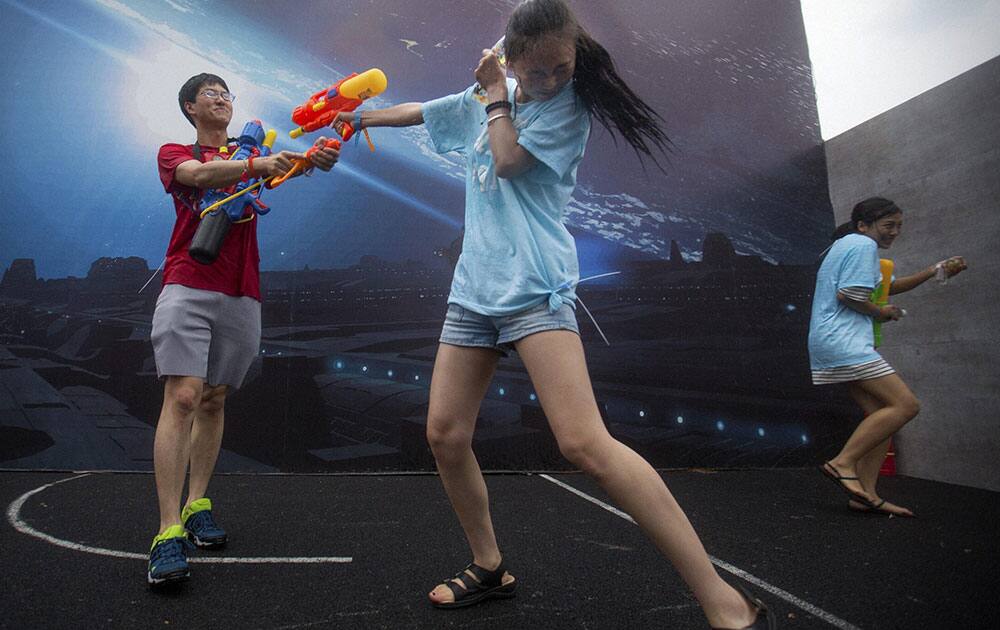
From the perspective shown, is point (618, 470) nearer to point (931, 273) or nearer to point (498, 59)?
point (498, 59)

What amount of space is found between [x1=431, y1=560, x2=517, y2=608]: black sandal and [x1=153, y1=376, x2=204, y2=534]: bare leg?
2.75ft

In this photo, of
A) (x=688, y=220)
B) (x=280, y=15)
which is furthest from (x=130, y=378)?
(x=688, y=220)

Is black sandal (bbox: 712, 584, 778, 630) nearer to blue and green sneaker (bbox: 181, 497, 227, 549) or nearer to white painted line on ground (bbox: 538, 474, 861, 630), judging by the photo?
white painted line on ground (bbox: 538, 474, 861, 630)

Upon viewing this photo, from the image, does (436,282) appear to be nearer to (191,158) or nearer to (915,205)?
(191,158)

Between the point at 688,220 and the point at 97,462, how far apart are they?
3707 mm

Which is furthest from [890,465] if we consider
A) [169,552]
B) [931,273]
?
[169,552]

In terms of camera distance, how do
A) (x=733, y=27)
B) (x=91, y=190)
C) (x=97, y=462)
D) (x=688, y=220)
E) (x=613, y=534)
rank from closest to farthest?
(x=613, y=534) → (x=97, y=462) → (x=91, y=190) → (x=688, y=220) → (x=733, y=27)

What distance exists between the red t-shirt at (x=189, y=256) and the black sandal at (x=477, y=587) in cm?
117

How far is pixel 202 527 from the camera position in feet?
6.31

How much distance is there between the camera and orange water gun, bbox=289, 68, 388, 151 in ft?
5.32

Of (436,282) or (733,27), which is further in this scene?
(733,27)

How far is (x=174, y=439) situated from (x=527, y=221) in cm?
124

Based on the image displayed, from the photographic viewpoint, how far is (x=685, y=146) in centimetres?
393

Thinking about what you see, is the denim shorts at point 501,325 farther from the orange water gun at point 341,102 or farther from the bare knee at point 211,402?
the bare knee at point 211,402
